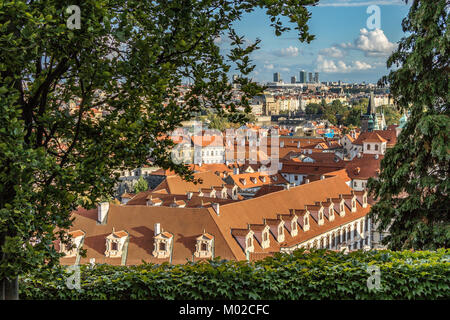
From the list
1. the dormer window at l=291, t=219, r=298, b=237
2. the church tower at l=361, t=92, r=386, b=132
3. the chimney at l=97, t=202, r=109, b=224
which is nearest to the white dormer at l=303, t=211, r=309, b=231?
the dormer window at l=291, t=219, r=298, b=237

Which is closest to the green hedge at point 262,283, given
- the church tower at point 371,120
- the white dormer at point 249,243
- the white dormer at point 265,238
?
the white dormer at point 249,243

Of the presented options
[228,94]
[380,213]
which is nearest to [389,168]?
[380,213]

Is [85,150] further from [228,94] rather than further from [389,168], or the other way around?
[389,168]

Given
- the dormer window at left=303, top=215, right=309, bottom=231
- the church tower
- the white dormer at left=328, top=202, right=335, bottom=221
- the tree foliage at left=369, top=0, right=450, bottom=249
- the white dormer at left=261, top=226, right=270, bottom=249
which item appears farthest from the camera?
the church tower

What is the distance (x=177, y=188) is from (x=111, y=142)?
42.2 meters

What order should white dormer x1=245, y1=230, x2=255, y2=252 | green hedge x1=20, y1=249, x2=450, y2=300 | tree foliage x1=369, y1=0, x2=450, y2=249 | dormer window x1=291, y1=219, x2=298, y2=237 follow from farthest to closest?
dormer window x1=291, y1=219, x2=298, y2=237
white dormer x1=245, y1=230, x2=255, y2=252
tree foliage x1=369, y1=0, x2=450, y2=249
green hedge x1=20, y1=249, x2=450, y2=300

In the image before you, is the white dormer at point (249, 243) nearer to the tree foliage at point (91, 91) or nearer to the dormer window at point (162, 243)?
the dormer window at point (162, 243)

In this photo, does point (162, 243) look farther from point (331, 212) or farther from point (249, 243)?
point (331, 212)

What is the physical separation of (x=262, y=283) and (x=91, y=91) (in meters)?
3.59

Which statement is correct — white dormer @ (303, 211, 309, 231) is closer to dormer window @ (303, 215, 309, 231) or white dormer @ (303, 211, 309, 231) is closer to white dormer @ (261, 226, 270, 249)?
dormer window @ (303, 215, 309, 231)

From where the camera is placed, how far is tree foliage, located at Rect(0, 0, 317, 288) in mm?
5012

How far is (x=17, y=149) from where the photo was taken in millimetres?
4773

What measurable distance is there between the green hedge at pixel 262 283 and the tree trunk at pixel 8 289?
1.26 meters

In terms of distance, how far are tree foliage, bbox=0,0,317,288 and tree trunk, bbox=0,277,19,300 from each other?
0.54 metres
